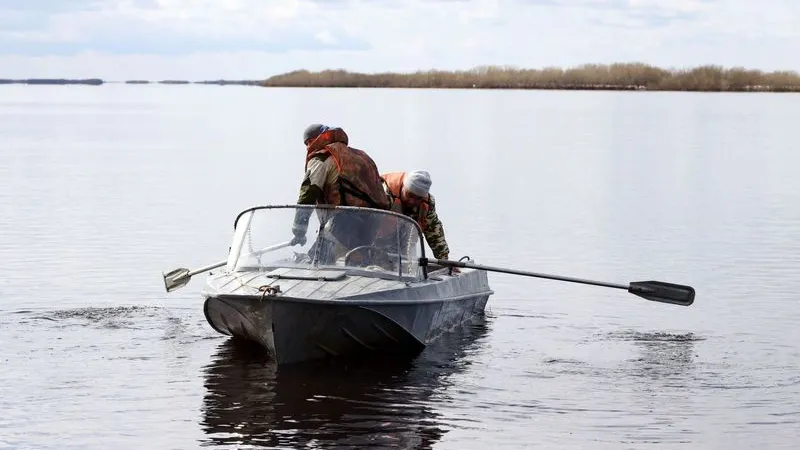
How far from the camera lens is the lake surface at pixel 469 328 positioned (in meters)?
13.9

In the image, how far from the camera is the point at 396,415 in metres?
14.3

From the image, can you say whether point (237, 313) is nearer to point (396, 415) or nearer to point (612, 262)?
point (396, 415)

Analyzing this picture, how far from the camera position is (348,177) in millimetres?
16875

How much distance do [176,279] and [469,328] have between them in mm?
3890

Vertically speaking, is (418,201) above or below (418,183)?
below

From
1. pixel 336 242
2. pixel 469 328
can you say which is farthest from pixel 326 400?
pixel 469 328

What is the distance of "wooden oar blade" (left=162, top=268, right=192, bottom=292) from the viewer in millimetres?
19000

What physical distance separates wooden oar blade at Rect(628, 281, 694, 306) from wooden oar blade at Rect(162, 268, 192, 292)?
5725 millimetres

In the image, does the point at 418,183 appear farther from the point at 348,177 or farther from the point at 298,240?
the point at 298,240

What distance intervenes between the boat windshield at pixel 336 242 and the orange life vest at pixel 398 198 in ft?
4.29

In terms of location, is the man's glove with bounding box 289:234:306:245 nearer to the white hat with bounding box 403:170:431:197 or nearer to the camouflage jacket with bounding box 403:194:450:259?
the white hat with bounding box 403:170:431:197

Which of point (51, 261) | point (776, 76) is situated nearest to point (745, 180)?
point (51, 261)

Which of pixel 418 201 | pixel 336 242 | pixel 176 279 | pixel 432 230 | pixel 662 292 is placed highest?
pixel 418 201

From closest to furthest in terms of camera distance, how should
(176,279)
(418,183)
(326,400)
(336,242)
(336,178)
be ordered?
(326,400), (336,242), (336,178), (418,183), (176,279)
